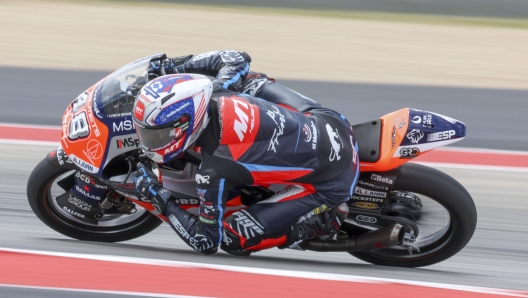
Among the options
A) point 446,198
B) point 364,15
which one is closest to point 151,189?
point 446,198

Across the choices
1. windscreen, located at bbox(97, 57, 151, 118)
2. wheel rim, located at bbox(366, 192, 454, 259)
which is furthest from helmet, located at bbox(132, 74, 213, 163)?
wheel rim, located at bbox(366, 192, 454, 259)

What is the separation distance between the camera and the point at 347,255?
468 centimetres

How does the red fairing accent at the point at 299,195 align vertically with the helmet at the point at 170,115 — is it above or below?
below

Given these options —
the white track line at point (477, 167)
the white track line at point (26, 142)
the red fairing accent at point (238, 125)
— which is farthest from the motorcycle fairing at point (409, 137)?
the white track line at point (26, 142)

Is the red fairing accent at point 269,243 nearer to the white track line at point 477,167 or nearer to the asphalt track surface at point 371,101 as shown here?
the white track line at point 477,167

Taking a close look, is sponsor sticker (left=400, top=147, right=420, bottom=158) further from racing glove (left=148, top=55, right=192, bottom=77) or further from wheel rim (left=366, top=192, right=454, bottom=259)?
racing glove (left=148, top=55, right=192, bottom=77)

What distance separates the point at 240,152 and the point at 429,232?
4.56 feet

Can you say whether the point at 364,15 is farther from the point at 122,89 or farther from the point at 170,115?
the point at 170,115

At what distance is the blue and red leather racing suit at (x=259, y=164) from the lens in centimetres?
375

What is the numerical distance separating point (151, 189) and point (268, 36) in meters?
6.81

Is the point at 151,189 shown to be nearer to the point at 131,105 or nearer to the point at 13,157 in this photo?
the point at 131,105

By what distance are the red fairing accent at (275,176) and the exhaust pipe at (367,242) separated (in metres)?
0.52

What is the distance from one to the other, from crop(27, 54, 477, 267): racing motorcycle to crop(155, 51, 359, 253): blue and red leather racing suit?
164 mm

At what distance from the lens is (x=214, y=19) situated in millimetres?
11148
